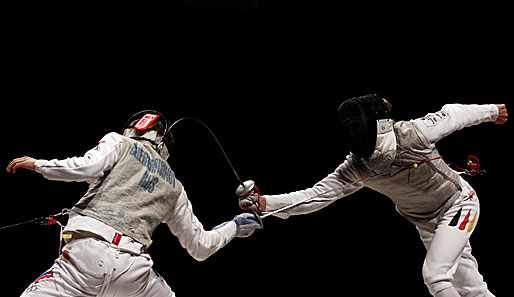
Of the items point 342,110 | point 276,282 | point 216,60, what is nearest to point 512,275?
point 276,282

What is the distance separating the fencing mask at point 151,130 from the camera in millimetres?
2479

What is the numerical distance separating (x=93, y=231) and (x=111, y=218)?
9 centimetres

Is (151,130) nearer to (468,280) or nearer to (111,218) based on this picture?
(111,218)

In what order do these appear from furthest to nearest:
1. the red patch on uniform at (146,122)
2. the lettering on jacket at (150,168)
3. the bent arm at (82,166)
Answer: the red patch on uniform at (146,122) < the lettering on jacket at (150,168) < the bent arm at (82,166)

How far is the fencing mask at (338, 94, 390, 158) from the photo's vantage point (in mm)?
2615

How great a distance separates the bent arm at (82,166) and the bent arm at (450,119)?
4.82ft

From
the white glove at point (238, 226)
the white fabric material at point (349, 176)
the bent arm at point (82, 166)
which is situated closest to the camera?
the bent arm at point (82, 166)

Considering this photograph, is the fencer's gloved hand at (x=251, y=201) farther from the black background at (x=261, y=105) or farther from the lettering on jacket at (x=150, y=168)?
the black background at (x=261, y=105)

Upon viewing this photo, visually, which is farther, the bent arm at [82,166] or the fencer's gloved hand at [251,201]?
the fencer's gloved hand at [251,201]

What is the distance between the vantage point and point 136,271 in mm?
2178

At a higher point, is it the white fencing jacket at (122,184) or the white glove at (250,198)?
the white fencing jacket at (122,184)

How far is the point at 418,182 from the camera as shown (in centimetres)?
273

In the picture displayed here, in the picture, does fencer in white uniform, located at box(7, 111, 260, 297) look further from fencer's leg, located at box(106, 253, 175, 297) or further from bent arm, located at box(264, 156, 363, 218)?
bent arm, located at box(264, 156, 363, 218)

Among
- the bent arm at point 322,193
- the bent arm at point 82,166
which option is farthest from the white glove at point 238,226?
the bent arm at point 82,166
